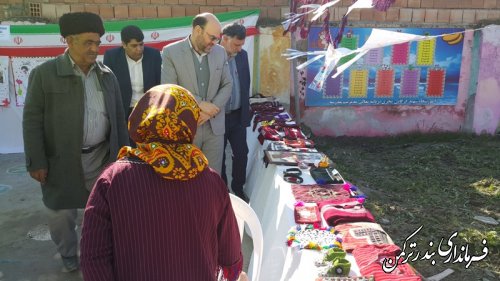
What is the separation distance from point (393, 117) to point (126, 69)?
14.5ft

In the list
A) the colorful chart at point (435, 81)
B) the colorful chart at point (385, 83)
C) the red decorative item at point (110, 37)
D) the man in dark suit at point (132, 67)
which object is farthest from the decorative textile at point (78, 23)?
the colorful chart at point (435, 81)

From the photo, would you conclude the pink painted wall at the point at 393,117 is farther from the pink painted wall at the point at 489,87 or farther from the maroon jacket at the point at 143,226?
the maroon jacket at the point at 143,226

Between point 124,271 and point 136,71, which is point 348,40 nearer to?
point 136,71

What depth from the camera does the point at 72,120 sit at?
2691mm

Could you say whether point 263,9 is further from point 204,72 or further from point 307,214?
point 307,214

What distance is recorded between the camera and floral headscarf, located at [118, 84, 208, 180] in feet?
4.57

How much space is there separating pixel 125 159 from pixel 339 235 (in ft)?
4.50

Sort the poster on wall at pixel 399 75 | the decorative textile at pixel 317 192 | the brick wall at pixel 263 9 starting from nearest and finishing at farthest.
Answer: the decorative textile at pixel 317 192 < the brick wall at pixel 263 9 < the poster on wall at pixel 399 75

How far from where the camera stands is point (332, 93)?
659 centimetres

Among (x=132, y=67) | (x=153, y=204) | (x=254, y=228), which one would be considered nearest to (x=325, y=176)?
(x=254, y=228)

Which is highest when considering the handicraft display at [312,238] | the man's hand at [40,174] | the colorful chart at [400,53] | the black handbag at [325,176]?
the colorful chart at [400,53]

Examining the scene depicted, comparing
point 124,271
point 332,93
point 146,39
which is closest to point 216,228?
point 124,271

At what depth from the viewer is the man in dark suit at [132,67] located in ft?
12.2

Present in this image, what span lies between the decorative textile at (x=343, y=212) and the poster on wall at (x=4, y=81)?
480 centimetres
